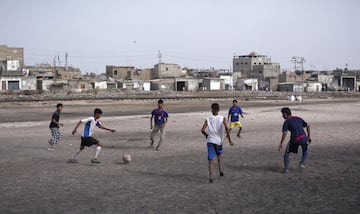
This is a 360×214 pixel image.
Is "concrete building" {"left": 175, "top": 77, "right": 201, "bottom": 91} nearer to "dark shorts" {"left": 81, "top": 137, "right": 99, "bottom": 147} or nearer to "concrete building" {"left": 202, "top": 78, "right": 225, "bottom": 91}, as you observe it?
"concrete building" {"left": 202, "top": 78, "right": 225, "bottom": 91}

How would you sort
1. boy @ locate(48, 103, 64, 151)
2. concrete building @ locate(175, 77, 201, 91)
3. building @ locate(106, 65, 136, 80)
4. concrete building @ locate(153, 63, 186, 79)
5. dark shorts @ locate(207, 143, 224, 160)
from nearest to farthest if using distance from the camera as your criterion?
dark shorts @ locate(207, 143, 224, 160)
boy @ locate(48, 103, 64, 151)
concrete building @ locate(175, 77, 201, 91)
concrete building @ locate(153, 63, 186, 79)
building @ locate(106, 65, 136, 80)

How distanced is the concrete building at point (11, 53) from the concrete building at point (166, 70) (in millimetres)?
30350

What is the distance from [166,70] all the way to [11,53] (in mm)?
36363

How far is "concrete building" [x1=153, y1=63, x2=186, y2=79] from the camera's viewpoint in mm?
87438

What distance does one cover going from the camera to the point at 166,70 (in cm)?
8912


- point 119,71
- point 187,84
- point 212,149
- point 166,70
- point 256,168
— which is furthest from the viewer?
point 166,70

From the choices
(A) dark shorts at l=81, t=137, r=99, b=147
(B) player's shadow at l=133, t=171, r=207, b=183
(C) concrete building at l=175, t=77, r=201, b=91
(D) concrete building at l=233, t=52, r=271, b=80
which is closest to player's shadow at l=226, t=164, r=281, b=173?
(B) player's shadow at l=133, t=171, r=207, b=183

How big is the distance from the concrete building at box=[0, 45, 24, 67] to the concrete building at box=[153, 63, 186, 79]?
30350 mm

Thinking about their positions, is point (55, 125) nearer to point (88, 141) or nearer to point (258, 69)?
point (88, 141)

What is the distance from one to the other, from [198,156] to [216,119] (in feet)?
11.6

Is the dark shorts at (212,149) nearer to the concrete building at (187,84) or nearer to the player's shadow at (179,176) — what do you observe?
the player's shadow at (179,176)

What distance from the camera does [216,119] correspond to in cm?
848

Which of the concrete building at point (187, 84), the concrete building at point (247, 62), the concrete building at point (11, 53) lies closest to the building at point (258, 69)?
the concrete building at point (247, 62)

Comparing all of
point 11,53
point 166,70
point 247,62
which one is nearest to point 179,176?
point 166,70
